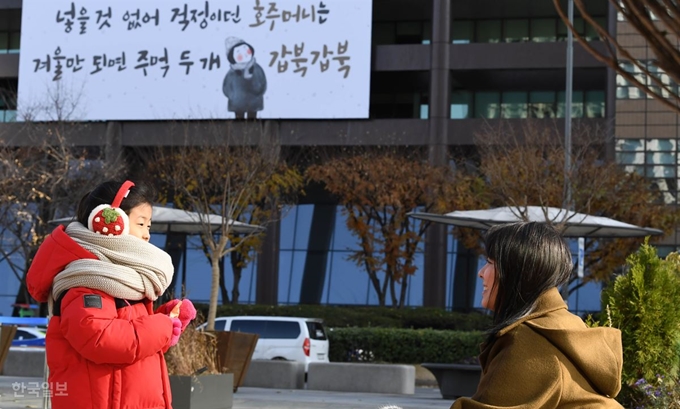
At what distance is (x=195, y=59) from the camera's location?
37.7 metres

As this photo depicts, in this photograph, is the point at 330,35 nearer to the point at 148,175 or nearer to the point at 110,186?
the point at 148,175

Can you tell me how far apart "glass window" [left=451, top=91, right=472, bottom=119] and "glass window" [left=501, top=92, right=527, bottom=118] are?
1252mm

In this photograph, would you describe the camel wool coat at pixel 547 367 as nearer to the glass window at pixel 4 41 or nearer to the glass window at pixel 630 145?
the glass window at pixel 630 145

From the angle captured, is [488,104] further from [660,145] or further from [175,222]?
[175,222]

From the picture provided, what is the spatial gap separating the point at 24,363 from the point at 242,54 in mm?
18884

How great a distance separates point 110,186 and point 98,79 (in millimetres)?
35143

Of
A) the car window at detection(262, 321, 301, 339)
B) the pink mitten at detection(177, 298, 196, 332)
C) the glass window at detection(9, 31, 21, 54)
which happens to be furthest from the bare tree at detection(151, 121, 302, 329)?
the pink mitten at detection(177, 298, 196, 332)

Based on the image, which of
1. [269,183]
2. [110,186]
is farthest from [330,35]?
[110,186]

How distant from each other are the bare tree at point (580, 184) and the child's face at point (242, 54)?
8.78 meters

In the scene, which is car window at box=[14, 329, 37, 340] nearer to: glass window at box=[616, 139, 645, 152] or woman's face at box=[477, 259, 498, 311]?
glass window at box=[616, 139, 645, 152]

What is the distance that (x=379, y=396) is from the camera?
1789cm

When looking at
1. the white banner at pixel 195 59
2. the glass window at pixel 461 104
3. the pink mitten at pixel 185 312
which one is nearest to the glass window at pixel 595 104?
the glass window at pixel 461 104

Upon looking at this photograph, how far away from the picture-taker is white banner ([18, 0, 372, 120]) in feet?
120

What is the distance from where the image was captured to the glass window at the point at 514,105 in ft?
134
